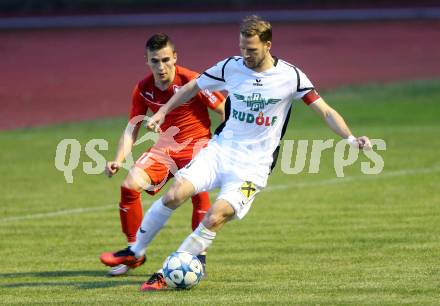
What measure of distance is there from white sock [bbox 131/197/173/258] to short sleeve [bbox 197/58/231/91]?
3.76 feet

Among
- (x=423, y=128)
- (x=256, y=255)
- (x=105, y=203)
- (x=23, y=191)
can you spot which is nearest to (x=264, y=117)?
(x=256, y=255)

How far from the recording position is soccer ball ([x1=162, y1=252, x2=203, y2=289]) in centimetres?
929

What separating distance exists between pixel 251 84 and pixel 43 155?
11515 millimetres

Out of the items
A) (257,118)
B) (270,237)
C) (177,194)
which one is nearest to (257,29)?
(257,118)

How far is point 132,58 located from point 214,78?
26663 millimetres

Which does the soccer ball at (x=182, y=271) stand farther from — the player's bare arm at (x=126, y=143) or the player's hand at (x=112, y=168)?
the player's bare arm at (x=126, y=143)

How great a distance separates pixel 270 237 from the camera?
493 inches

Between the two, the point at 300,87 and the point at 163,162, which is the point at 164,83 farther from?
the point at 300,87

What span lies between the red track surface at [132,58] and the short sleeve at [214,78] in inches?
700

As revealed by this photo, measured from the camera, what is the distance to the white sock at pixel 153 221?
9.98 m

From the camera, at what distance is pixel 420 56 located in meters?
34.2

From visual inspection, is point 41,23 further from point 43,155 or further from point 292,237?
point 292,237

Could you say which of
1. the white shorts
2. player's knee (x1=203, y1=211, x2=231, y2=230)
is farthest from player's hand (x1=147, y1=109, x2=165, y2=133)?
player's knee (x1=203, y1=211, x2=231, y2=230)

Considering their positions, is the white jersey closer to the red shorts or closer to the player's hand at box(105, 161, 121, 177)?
the player's hand at box(105, 161, 121, 177)
